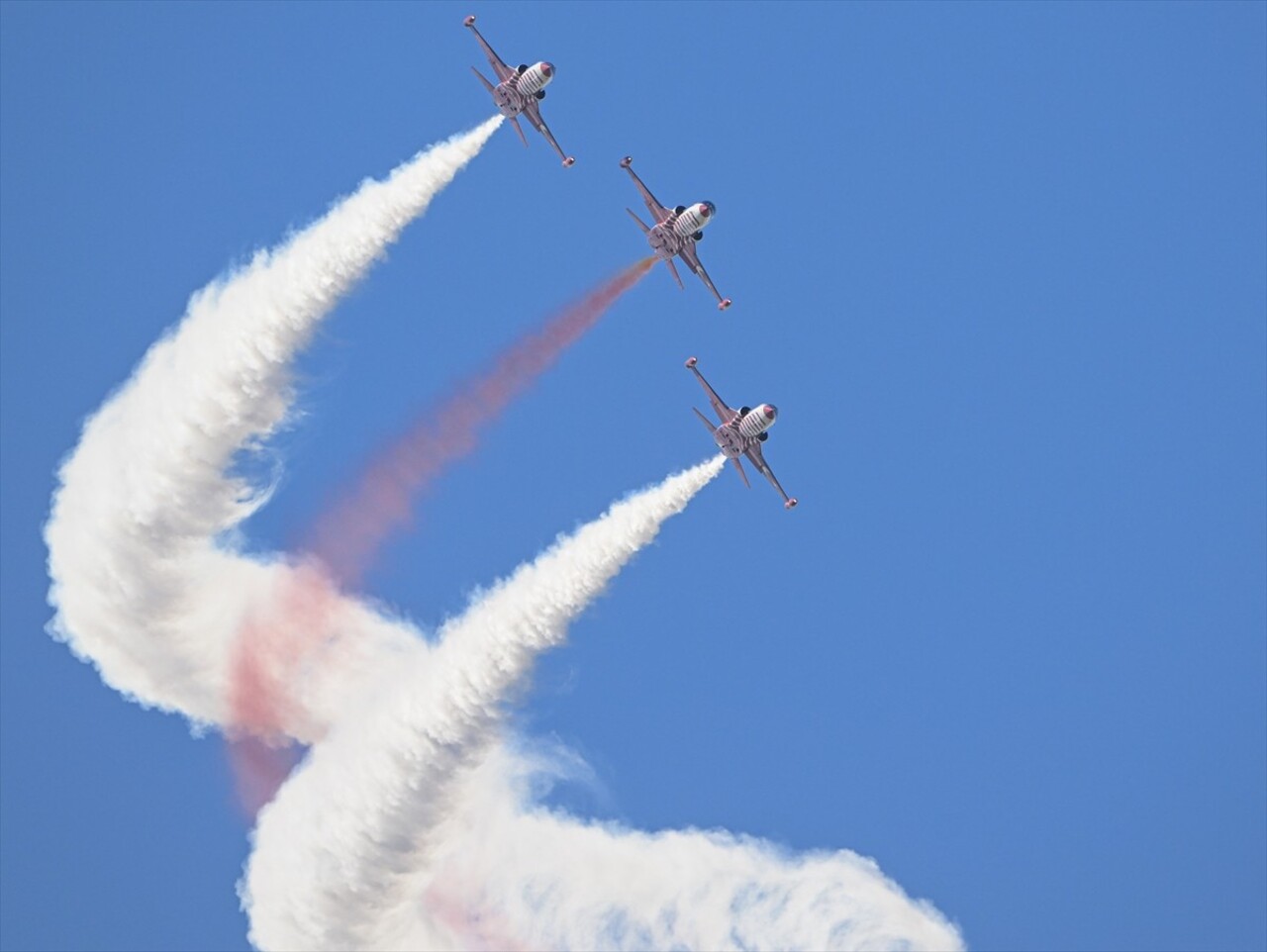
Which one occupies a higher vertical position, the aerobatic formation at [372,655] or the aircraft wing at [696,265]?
the aircraft wing at [696,265]

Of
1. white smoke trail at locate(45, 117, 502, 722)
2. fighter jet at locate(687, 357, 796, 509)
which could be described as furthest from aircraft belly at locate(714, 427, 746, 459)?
white smoke trail at locate(45, 117, 502, 722)

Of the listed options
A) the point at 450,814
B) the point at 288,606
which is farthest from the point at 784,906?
the point at 288,606

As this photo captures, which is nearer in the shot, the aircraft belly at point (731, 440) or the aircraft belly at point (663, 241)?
the aircraft belly at point (731, 440)

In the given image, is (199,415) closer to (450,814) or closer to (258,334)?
(258,334)

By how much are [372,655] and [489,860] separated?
7.97 meters

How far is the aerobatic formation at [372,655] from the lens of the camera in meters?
109

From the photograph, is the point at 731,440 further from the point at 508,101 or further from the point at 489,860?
the point at 489,860

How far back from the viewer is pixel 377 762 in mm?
108812

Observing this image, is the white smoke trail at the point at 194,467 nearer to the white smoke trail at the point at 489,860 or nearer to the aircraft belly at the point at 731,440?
the white smoke trail at the point at 489,860

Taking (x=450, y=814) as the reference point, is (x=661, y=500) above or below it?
above

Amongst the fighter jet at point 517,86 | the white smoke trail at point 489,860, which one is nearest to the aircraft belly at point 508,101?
the fighter jet at point 517,86

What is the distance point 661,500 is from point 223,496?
14773 millimetres

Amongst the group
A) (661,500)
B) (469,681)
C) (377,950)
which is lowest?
(377,950)

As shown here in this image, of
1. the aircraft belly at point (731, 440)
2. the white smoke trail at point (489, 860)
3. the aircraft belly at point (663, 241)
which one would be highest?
A: the aircraft belly at point (663, 241)
